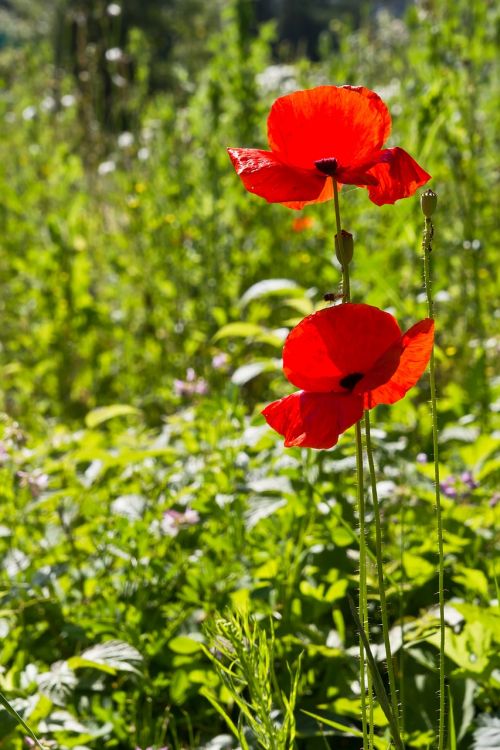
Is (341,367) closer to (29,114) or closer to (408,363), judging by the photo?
(408,363)

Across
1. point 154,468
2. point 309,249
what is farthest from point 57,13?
point 154,468

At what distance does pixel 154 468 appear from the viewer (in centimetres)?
181

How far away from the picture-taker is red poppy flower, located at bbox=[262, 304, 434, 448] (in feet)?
2.45

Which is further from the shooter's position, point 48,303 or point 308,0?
point 308,0

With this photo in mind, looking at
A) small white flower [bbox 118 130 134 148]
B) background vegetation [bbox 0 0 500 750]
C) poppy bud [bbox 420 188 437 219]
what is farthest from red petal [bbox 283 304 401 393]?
small white flower [bbox 118 130 134 148]

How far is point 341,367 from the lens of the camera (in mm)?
770

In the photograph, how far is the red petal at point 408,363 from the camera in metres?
0.74

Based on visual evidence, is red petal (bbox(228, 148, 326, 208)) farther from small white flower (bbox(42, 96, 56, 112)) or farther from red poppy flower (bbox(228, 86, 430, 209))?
small white flower (bbox(42, 96, 56, 112))

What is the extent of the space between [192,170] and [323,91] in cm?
291

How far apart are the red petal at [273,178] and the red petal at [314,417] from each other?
0.64 feet

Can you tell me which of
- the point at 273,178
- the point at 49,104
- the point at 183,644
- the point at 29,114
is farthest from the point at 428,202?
the point at 49,104

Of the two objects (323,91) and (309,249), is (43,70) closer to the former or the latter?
(309,249)

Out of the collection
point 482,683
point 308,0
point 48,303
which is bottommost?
point 482,683

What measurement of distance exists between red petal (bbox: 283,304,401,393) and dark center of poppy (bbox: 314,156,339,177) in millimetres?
Result: 141
